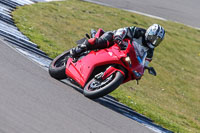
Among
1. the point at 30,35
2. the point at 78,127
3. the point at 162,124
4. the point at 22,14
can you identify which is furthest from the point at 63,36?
the point at 78,127

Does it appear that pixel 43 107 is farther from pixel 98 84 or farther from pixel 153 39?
pixel 153 39

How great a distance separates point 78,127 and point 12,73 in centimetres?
196

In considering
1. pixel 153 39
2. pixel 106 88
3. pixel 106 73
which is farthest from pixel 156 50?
pixel 106 88

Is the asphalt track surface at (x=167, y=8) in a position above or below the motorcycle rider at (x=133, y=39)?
below

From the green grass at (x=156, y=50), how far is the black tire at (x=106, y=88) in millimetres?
1842

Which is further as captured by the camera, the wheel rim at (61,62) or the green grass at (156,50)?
the green grass at (156,50)

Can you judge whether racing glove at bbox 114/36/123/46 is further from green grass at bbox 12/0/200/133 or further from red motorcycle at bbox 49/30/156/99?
green grass at bbox 12/0/200/133

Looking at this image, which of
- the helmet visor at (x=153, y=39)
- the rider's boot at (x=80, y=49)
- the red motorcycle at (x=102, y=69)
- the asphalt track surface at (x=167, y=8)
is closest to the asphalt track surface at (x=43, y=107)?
the red motorcycle at (x=102, y=69)

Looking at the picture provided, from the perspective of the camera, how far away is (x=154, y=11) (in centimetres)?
2020

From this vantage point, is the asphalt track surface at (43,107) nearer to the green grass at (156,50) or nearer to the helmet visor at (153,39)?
the helmet visor at (153,39)

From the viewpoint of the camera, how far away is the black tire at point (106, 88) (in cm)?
641

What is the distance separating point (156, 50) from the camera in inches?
628

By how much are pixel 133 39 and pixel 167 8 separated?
1374 cm

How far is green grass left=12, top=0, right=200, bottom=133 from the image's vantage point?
32.5 ft
